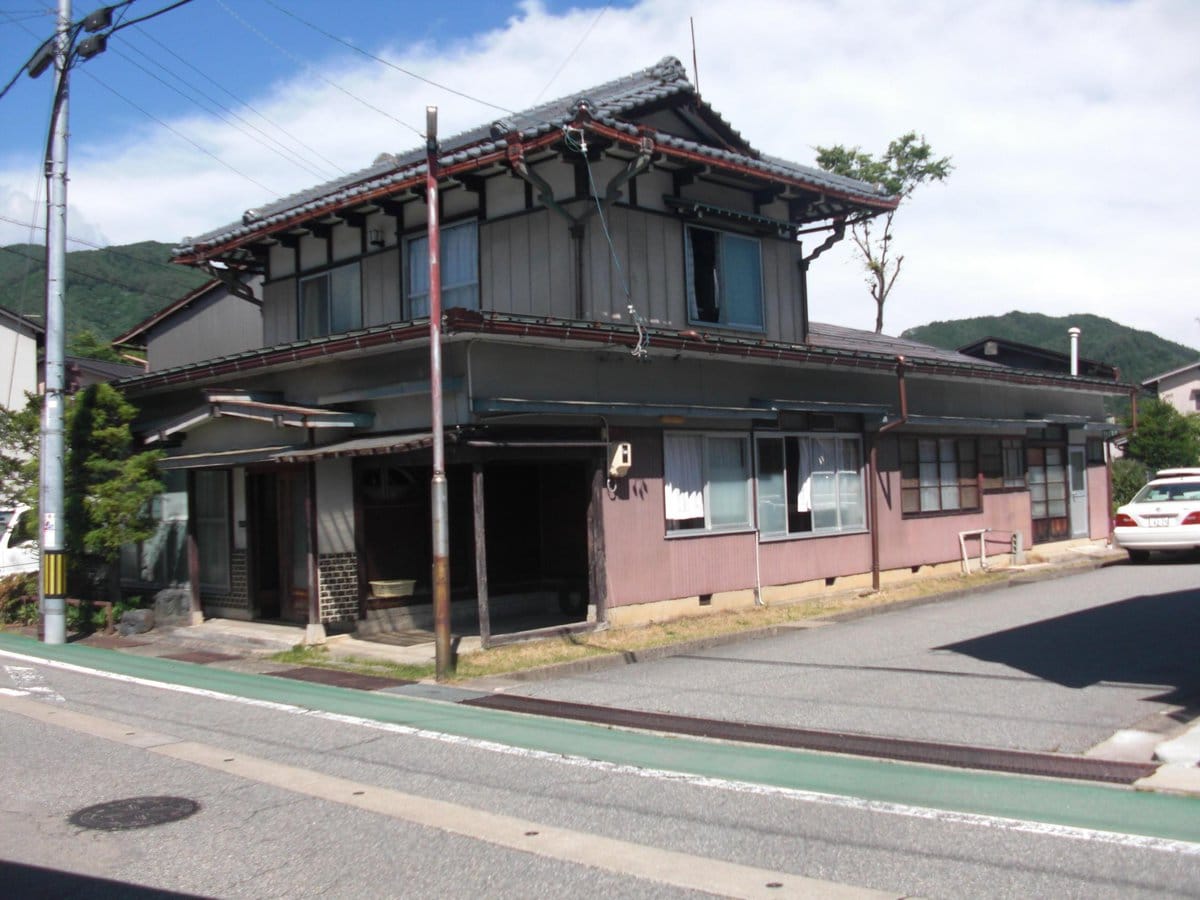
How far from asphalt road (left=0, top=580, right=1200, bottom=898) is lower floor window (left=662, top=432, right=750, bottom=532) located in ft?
19.1

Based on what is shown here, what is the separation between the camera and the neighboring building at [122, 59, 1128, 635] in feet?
43.6

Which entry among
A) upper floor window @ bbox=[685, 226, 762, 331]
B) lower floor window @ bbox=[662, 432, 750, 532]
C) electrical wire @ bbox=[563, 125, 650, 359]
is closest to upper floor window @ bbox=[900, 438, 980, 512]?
upper floor window @ bbox=[685, 226, 762, 331]

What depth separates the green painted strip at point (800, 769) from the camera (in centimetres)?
618

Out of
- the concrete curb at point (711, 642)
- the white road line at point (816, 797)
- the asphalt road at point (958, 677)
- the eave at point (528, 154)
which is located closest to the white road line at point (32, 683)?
the white road line at point (816, 797)

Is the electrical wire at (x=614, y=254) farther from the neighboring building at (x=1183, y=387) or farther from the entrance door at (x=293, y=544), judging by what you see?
the neighboring building at (x=1183, y=387)

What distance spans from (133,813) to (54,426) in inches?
409

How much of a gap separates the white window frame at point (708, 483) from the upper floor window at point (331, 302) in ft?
19.0

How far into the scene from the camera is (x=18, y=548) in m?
19.9

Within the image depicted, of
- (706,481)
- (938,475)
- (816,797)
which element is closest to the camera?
(816,797)

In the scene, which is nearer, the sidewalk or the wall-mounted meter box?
the sidewalk

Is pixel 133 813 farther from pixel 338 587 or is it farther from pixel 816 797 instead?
pixel 338 587

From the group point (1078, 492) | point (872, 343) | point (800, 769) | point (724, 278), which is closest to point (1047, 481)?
point (1078, 492)

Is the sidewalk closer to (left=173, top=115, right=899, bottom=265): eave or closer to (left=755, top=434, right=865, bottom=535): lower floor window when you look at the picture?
(left=755, top=434, right=865, bottom=535): lower floor window

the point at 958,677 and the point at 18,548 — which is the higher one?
the point at 18,548
